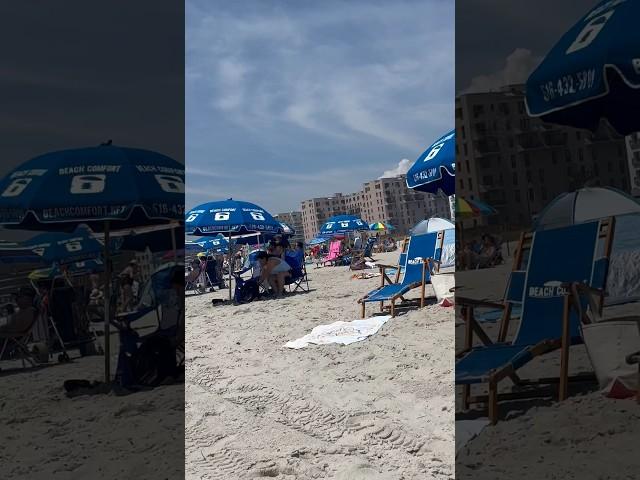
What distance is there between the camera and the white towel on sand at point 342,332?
503 cm

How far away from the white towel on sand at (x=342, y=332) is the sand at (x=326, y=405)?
0.43 feet

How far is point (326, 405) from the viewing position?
326 centimetres

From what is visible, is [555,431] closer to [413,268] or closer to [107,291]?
[107,291]

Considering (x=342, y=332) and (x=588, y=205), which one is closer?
(x=588, y=205)

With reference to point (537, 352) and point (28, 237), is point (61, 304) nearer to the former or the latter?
point (28, 237)

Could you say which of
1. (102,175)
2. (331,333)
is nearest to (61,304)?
(102,175)

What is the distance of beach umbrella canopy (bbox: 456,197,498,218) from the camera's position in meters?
2.04

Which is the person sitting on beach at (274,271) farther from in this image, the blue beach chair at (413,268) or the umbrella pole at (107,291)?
the umbrella pole at (107,291)

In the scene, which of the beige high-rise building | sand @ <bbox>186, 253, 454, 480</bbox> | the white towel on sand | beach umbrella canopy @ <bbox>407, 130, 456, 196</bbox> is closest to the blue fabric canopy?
sand @ <bbox>186, 253, 454, 480</bbox>

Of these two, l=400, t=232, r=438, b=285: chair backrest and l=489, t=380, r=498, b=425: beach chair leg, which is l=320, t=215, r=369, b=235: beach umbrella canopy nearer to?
l=400, t=232, r=438, b=285: chair backrest

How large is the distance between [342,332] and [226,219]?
4976 millimetres

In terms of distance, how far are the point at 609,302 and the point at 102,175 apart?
77.4 inches

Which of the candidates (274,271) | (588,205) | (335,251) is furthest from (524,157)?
(335,251)

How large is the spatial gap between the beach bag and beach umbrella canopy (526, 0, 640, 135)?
0.70m
